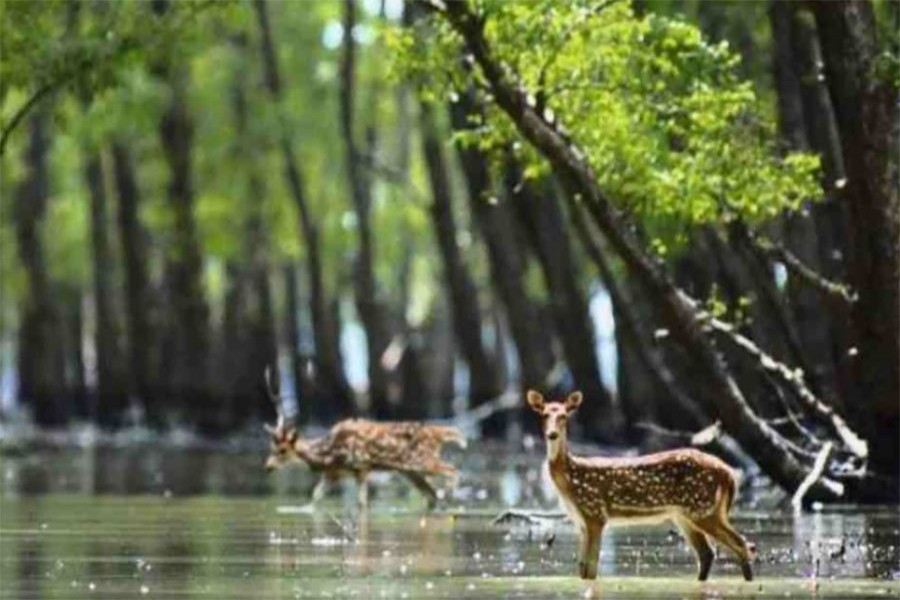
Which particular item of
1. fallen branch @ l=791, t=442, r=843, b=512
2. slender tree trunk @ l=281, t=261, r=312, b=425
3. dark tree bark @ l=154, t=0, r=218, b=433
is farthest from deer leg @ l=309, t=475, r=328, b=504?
dark tree bark @ l=154, t=0, r=218, b=433

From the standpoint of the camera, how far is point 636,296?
39.6 m

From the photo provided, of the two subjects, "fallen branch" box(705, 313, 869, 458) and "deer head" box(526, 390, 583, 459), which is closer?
"deer head" box(526, 390, 583, 459)

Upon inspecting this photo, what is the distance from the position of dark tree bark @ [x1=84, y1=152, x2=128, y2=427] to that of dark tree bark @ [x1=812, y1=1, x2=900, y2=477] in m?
39.7

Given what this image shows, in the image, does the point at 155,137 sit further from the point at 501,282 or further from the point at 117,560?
the point at 117,560

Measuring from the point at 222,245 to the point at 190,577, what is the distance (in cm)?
5304

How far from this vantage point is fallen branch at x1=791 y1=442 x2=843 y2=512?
86.0ft

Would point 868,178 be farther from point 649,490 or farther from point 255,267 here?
point 255,267

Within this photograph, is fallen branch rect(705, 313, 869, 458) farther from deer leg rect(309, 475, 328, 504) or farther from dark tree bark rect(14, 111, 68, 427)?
dark tree bark rect(14, 111, 68, 427)

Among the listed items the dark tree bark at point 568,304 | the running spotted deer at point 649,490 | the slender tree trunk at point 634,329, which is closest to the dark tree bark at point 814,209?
the slender tree trunk at point 634,329

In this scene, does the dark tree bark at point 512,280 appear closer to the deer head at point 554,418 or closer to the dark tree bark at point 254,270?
the dark tree bark at point 254,270

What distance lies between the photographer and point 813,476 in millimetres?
26594

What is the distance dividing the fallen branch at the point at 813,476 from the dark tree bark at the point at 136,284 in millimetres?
37956

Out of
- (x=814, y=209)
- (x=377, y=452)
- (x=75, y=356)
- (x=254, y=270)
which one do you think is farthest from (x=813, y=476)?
(x=75, y=356)

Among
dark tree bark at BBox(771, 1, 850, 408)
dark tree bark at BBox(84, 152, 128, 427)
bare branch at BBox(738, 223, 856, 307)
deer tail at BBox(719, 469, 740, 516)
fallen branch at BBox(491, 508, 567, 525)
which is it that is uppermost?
dark tree bark at BBox(84, 152, 128, 427)
